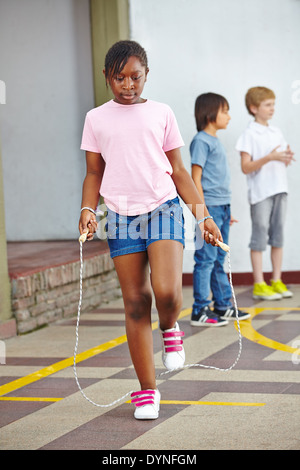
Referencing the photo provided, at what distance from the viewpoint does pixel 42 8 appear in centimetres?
794

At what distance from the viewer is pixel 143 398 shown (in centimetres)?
357

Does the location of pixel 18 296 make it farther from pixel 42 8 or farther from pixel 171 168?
pixel 42 8

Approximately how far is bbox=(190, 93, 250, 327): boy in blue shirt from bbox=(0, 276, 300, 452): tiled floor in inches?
6.2

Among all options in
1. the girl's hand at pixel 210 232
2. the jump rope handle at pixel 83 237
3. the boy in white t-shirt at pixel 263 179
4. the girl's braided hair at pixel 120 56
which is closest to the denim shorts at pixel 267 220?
the boy in white t-shirt at pixel 263 179

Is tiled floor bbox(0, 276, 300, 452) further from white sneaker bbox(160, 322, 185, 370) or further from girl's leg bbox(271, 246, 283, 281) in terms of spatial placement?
girl's leg bbox(271, 246, 283, 281)

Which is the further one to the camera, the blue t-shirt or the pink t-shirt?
the blue t-shirt

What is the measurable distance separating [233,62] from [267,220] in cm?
161

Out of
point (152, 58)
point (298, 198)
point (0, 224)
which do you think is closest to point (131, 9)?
point (152, 58)

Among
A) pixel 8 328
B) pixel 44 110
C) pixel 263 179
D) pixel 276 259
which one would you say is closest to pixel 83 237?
pixel 8 328

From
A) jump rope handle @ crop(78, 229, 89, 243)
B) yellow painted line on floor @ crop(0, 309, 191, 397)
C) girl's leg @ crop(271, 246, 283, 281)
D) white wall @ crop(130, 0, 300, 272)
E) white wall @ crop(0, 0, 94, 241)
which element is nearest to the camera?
jump rope handle @ crop(78, 229, 89, 243)

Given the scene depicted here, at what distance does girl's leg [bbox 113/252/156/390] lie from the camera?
356cm

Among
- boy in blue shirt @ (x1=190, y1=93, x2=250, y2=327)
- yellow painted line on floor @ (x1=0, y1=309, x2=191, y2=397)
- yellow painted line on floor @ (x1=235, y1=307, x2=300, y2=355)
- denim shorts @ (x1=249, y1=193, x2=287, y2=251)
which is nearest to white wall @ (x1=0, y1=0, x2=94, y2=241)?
denim shorts @ (x1=249, y1=193, x2=287, y2=251)

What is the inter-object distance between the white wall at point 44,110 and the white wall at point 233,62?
2.16 feet

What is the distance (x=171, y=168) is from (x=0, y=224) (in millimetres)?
2270
